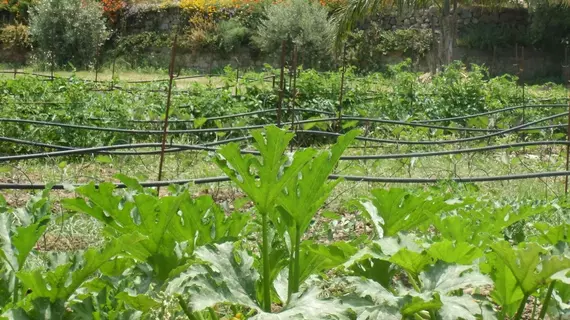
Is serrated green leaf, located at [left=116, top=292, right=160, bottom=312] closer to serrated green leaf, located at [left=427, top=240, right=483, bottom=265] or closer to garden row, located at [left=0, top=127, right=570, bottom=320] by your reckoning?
garden row, located at [left=0, top=127, right=570, bottom=320]

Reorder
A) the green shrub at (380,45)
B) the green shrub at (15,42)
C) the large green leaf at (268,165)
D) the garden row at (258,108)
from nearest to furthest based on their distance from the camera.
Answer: the large green leaf at (268,165) → the garden row at (258,108) → the green shrub at (380,45) → the green shrub at (15,42)

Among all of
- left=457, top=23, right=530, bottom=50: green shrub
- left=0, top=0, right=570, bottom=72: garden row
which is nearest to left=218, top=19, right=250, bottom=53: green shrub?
left=0, top=0, right=570, bottom=72: garden row

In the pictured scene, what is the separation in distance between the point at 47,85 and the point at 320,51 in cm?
1109

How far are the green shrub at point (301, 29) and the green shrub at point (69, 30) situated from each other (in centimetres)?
435

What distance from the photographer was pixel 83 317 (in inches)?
61.6

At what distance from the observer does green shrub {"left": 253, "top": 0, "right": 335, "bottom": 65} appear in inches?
725

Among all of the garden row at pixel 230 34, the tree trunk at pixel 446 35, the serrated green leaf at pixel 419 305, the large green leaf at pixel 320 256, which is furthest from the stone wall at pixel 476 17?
the serrated green leaf at pixel 419 305

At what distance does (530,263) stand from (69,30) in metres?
19.5

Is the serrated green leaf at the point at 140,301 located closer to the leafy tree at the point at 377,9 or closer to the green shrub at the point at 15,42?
the leafy tree at the point at 377,9

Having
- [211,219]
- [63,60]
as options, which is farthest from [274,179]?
[63,60]

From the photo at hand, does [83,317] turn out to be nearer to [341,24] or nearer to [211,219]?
[211,219]

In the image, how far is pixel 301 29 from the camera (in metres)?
18.6

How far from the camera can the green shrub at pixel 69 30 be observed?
64.5 feet

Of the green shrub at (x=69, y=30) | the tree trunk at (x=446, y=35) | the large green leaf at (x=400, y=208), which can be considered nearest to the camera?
the large green leaf at (x=400, y=208)
